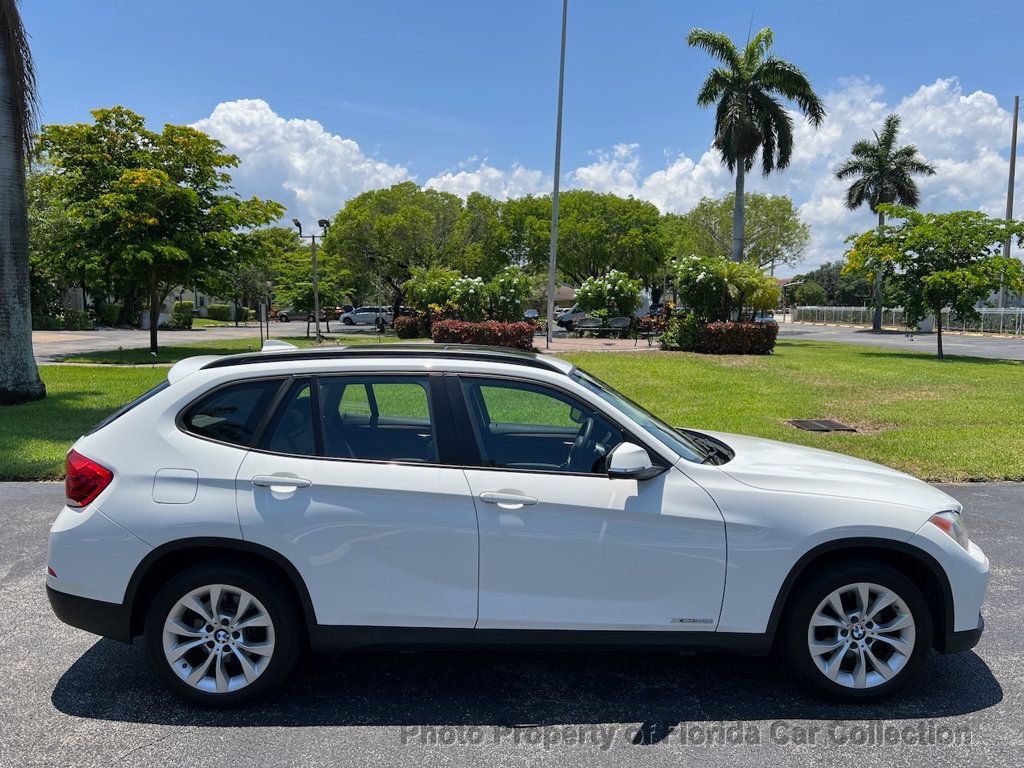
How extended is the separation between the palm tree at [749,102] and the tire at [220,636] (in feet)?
99.6

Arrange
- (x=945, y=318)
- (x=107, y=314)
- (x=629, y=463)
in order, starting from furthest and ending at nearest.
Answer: (x=945, y=318) → (x=107, y=314) → (x=629, y=463)

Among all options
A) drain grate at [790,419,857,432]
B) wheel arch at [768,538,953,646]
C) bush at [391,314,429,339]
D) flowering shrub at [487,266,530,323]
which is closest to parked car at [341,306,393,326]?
bush at [391,314,429,339]

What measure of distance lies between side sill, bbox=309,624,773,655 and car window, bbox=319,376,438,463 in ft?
2.51

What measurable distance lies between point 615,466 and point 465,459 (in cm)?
68

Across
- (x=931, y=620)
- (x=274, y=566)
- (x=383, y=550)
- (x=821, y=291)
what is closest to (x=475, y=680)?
(x=383, y=550)

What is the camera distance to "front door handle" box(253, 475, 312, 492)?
126 inches

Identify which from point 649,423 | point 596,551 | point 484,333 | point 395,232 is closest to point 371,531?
point 596,551

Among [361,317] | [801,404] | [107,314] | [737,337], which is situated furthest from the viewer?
[361,317]

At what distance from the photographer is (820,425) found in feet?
35.1

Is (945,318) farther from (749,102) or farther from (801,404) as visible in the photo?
(801,404)

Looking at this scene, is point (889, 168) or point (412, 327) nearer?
point (412, 327)

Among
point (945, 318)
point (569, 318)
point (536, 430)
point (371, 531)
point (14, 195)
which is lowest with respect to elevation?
point (371, 531)

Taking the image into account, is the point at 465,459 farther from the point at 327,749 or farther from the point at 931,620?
the point at 931,620

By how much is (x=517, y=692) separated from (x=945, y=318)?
191ft
